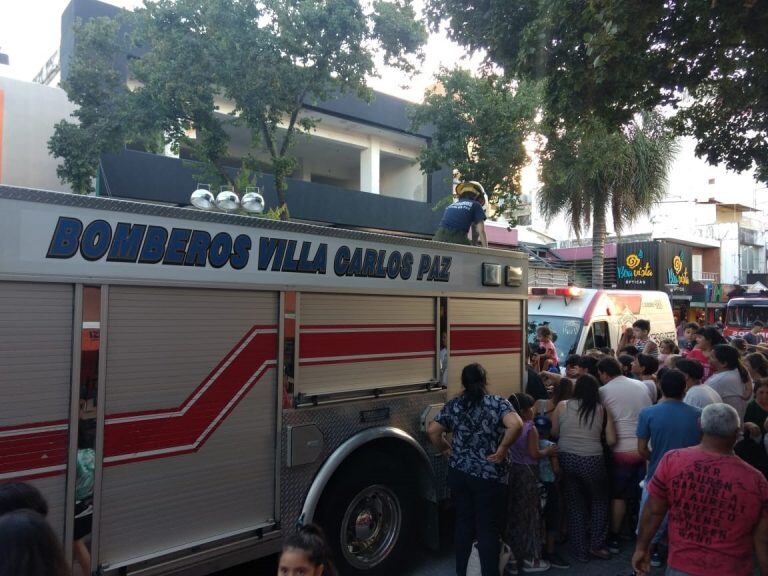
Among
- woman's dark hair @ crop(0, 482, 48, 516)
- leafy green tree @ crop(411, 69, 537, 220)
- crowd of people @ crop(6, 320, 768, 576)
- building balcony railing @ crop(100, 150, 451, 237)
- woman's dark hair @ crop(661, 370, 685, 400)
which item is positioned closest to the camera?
woman's dark hair @ crop(0, 482, 48, 516)

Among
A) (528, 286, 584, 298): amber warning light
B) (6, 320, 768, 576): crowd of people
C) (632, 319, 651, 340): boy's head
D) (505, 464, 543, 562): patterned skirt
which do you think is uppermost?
(528, 286, 584, 298): amber warning light

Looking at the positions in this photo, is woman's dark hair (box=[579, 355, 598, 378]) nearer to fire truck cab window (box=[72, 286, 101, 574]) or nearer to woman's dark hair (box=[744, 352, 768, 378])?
woman's dark hair (box=[744, 352, 768, 378])

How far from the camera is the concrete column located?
1984 cm

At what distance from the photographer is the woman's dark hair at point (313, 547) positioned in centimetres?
218

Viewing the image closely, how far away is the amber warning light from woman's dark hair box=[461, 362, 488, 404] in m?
6.23

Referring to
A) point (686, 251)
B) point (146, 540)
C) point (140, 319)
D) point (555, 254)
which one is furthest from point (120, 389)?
point (686, 251)

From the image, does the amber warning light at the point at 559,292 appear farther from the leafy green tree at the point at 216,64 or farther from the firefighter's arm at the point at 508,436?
the firefighter's arm at the point at 508,436

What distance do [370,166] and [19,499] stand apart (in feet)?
60.9

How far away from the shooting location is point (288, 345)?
151 inches

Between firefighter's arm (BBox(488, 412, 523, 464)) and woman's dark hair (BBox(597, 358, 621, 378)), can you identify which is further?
woman's dark hair (BBox(597, 358, 621, 378))

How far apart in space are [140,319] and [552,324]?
27.2 ft

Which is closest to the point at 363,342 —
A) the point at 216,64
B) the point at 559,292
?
the point at 559,292

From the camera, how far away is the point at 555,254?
103 feet

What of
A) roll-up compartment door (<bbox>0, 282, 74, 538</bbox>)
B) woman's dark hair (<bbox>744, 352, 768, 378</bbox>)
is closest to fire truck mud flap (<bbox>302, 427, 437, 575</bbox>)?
roll-up compartment door (<bbox>0, 282, 74, 538</bbox>)
